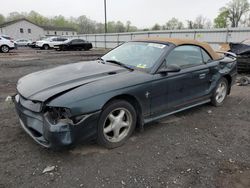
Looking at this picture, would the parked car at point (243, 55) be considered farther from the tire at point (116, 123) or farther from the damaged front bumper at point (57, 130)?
the damaged front bumper at point (57, 130)

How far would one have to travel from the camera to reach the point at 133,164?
2.58 m

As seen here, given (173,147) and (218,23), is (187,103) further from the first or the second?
(218,23)

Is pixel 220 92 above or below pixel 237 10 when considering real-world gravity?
below

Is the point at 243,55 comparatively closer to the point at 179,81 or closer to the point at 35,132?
the point at 179,81

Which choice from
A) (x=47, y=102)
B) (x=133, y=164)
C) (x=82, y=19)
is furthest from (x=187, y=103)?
(x=82, y=19)

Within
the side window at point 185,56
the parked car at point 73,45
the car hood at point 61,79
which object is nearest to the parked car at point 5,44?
the parked car at point 73,45

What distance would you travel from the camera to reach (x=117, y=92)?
2.74 meters

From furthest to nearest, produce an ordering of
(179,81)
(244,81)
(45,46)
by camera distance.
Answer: (45,46)
(244,81)
(179,81)

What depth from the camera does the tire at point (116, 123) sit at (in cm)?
271

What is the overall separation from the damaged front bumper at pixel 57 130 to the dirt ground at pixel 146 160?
0.32 metres

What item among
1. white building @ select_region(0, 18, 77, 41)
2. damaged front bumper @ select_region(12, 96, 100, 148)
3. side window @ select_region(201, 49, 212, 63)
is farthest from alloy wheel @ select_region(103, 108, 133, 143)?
white building @ select_region(0, 18, 77, 41)

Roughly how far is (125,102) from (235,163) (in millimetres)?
1637

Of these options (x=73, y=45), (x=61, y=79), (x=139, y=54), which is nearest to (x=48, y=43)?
(x=73, y=45)

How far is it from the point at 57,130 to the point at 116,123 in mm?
853
